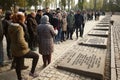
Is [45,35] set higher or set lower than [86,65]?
higher

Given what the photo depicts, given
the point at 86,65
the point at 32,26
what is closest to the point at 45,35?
the point at 86,65

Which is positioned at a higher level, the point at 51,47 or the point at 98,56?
the point at 51,47

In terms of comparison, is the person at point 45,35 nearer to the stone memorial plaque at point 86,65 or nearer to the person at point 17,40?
the stone memorial plaque at point 86,65

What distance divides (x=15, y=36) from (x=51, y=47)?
2212 millimetres

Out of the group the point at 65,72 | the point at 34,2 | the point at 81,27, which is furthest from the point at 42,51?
the point at 34,2

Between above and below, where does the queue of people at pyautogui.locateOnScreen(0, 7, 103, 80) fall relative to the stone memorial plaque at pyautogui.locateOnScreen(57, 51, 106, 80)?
above

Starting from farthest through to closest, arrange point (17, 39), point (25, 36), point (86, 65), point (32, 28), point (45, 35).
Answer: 1. point (32, 28)
2. point (86, 65)
3. point (45, 35)
4. point (25, 36)
5. point (17, 39)

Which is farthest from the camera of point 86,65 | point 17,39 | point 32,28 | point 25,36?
point 32,28

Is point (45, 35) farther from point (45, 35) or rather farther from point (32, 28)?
point (32, 28)

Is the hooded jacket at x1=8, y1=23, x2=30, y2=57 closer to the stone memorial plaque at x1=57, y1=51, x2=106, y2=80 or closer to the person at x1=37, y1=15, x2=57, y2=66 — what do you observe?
the person at x1=37, y1=15, x2=57, y2=66

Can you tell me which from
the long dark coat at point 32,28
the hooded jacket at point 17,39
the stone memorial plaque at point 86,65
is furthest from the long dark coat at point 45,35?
the hooded jacket at point 17,39

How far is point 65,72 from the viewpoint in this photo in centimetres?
754

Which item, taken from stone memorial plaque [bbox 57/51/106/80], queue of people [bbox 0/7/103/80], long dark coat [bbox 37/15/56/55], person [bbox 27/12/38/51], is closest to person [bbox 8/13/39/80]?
queue of people [bbox 0/7/103/80]

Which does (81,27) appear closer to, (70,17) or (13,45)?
(70,17)
